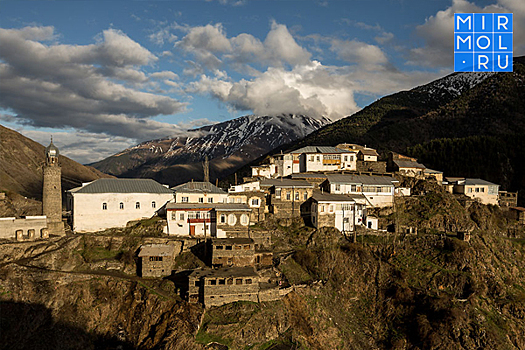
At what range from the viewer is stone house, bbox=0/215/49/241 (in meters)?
51.4

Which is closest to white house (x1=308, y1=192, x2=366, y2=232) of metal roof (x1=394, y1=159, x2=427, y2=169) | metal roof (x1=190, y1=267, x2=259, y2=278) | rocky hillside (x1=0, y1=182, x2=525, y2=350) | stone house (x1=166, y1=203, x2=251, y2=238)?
rocky hillside (x1=0, y1=182, x2=525, y2=350)

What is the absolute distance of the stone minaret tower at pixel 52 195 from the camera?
5556 cm

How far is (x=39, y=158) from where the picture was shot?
176 meters

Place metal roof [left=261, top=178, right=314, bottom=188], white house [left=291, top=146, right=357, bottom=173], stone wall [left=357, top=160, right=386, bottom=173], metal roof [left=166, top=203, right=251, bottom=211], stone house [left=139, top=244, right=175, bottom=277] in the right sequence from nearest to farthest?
stone house [left=139, top=244, right=175, bottom=277], metal roof [left=166, top=203, right=251, bottom=211], metal roof [left=261, top=178, right=314, bottom=188], white house [left=291, top=146, right=357, bottom=173], stone wall [left=357, top=160, right=386, bottom=173]

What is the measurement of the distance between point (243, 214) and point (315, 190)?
1757 centimetres

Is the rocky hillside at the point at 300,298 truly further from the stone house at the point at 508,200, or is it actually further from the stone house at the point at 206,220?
the stone house at the point at 508,200

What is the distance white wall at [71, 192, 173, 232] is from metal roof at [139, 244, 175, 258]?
9694 mm

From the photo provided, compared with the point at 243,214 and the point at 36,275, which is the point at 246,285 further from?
the point at 36,275

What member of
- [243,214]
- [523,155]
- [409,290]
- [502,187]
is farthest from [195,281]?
[523,155]

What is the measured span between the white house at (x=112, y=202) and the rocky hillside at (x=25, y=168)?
82.6 m

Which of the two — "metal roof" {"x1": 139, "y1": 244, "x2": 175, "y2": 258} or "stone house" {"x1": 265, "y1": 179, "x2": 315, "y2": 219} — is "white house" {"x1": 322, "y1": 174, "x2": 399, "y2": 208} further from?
"metal roof" {"x1": 139, "y1": 244, "x2": 175, "y2": 258}

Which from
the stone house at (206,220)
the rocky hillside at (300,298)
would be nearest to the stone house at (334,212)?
the rocky hillside at (300,298)

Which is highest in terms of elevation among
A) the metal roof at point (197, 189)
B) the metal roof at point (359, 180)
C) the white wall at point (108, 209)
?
the metal roof at point (359, 180)

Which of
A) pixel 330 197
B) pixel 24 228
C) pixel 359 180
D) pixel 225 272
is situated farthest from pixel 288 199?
pixel 24 228
